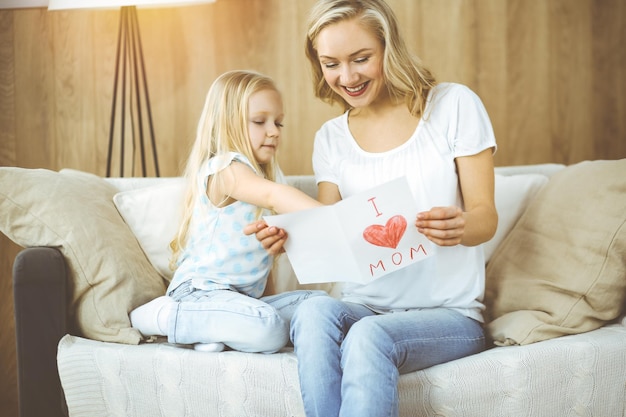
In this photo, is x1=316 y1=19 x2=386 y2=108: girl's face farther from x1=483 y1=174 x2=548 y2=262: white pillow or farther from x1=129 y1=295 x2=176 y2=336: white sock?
x1=129 y1=295 x2=176 y2=336: white sock

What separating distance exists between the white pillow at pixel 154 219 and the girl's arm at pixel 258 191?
0.68ft

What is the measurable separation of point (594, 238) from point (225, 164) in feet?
2.85

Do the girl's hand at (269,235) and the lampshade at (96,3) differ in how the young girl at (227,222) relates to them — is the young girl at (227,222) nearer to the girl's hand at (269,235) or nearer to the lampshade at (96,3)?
the girl's hand at (269,235)

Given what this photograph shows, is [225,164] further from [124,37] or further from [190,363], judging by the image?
[124,37]

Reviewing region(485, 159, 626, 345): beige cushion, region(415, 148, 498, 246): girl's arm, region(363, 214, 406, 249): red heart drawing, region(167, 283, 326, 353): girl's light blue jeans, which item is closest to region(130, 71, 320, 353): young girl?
region(167, 283, 326, 353): girl's light blue jeans

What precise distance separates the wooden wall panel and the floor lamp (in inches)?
1.7

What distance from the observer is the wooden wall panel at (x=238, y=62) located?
2.36 metres

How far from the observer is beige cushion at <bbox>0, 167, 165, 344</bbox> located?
1365 millimetres

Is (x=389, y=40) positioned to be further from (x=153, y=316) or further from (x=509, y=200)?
(x=153, y=316)

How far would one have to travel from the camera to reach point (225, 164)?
56.9 inches

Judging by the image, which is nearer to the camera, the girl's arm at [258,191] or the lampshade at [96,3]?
the girl's arm at [258,191]

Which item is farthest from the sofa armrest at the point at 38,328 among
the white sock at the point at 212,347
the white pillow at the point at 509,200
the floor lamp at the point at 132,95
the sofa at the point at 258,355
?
the white pillow at the point at 509,200

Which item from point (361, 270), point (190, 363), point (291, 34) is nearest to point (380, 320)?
point (361, 270)

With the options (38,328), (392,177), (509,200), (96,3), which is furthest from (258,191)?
(96,3)
